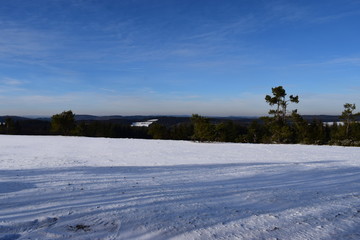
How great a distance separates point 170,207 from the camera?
484 cm

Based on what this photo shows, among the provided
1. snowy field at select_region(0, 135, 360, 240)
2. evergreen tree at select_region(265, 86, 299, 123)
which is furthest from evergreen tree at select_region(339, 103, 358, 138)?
snowy field at select_region(0, 135, 360, 240)

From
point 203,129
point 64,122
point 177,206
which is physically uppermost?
point 64,122

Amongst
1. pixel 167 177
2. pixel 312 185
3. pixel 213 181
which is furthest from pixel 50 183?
pixel 312 185

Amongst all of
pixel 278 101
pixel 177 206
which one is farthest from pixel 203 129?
pixel 177 206

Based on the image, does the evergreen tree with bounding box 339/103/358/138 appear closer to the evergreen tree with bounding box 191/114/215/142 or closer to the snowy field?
the evergreen tree with bounding box 191/114/215/142

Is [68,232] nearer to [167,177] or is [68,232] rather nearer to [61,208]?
[61,208]

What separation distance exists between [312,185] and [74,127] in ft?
146

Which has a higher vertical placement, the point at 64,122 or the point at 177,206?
the point at 64,122

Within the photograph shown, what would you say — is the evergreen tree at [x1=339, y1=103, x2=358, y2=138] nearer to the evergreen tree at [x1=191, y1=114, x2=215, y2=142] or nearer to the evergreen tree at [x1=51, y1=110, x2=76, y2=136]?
the evergreen tree at [x1=191, y1=114, x2=215, y2=142]

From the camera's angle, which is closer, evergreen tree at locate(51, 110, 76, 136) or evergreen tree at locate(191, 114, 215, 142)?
evergreen tree at locate(191, 114, 215, 142)

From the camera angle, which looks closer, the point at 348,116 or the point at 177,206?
the point at 177,206

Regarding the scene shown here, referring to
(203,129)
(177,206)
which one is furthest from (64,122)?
(177,206)

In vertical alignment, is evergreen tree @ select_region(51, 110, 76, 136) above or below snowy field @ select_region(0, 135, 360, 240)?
above

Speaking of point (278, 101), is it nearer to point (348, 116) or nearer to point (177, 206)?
point (348, 116)
